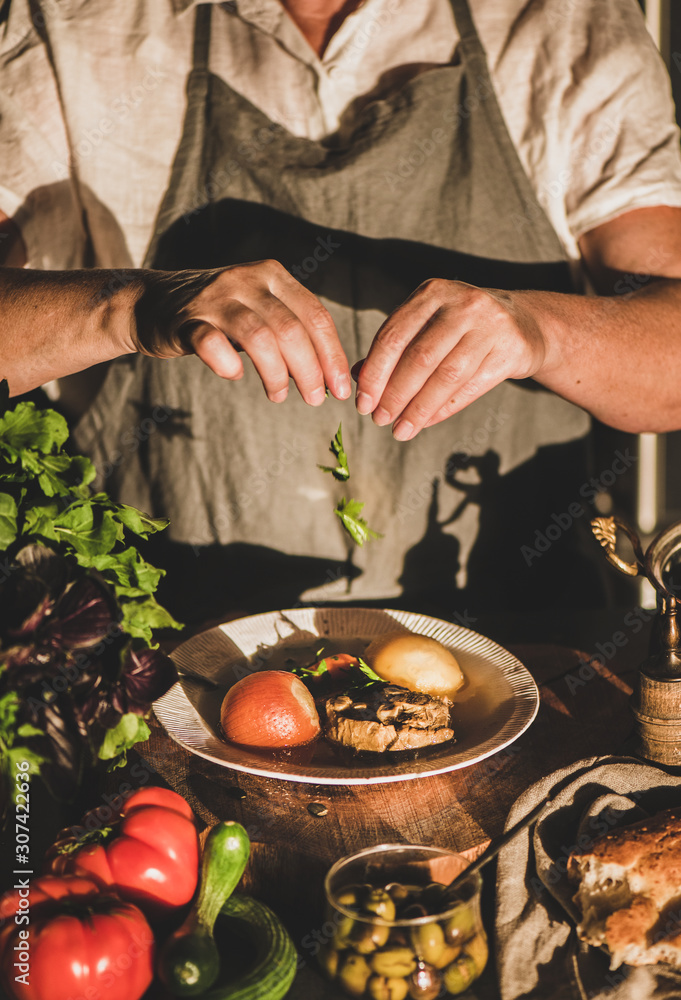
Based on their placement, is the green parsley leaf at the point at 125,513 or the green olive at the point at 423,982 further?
the green parsley leaf at the point at 125,513

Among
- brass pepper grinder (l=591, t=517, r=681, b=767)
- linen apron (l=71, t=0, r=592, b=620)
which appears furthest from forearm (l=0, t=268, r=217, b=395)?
brass pepper grinder (l=591, t=517, r=681, b=767)

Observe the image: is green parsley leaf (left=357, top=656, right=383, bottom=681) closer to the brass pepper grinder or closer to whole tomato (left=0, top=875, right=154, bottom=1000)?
the brass pepper grinder

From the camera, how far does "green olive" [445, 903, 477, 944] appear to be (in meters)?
0.58

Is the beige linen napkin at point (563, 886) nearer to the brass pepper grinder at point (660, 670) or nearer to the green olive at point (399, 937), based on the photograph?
the brass pepper grinder at point (660, 670)

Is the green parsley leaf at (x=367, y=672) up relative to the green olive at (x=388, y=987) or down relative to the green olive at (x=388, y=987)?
up

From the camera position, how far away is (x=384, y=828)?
0.83m

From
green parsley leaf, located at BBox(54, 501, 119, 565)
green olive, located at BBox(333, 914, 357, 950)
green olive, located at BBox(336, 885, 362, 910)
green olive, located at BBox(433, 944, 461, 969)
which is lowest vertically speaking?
green olive, located at BBox(433, 944, 461, 969)

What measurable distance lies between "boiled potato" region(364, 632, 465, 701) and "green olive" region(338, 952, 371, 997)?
0.46 m

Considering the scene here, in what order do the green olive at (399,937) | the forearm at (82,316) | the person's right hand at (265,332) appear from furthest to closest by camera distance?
1. the forearm at (82,316)
2. the person's right hand at (265,332)
3. the green olive at (399,937)

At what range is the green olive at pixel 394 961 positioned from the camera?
1.85 feet

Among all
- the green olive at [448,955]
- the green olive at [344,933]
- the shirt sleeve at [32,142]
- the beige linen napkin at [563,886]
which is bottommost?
the beige linen napkin at [563,886]

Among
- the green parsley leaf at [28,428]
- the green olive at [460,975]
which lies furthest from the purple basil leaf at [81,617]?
the green olive at [460,975]

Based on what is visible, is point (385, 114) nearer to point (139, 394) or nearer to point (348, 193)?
point (348, 193)

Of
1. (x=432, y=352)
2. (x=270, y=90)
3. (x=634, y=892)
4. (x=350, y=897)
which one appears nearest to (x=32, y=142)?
(x=270, y=90)
